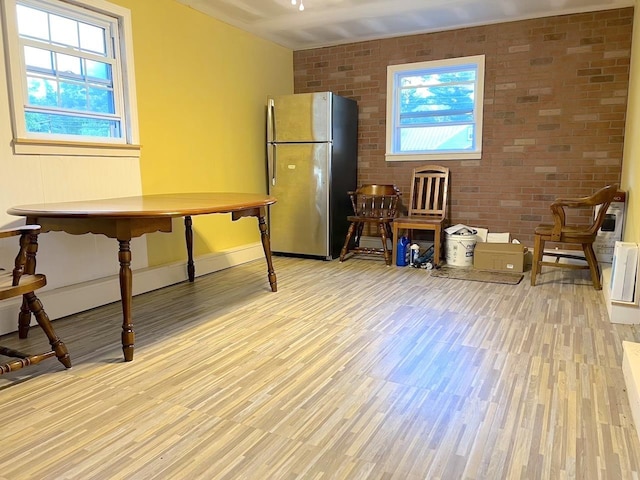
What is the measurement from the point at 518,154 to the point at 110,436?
4225 millimetres

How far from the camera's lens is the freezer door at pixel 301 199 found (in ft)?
15.6

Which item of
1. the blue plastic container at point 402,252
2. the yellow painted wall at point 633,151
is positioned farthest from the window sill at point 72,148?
the yellow painted wall at point 633,151

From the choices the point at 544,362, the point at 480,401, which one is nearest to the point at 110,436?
the point at 480,401

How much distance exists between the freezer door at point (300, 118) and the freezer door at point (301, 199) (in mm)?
98

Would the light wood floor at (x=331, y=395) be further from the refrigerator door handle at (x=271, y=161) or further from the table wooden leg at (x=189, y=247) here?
the refrigerator door handle at (x=271, y=161)

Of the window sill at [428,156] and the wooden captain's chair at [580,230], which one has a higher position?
the window sill at [428,156]

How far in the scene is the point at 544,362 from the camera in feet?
7.55

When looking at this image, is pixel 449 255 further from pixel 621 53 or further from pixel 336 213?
pixel 621 53

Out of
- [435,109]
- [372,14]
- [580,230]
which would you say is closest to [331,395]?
[580,230]

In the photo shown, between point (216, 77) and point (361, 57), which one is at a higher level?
point (361, 57)

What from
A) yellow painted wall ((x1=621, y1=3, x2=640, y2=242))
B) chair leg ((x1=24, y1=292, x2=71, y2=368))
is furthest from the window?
chair leg ((x1=24, y1=292, x2=71, y2=368))

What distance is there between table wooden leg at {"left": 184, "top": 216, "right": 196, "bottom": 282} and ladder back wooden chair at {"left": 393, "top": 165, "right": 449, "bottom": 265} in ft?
6.36

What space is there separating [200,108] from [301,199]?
1363 mm

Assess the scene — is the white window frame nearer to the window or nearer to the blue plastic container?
the blue plastic container
